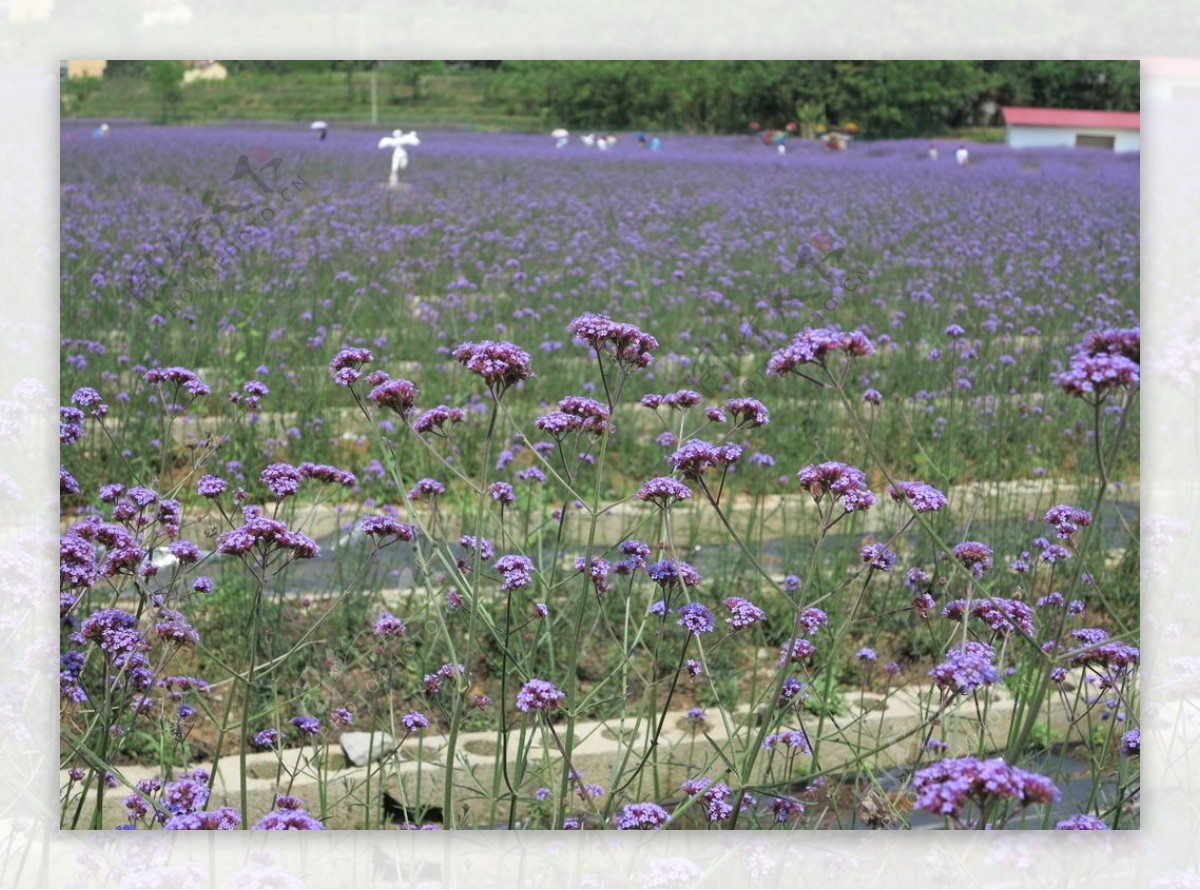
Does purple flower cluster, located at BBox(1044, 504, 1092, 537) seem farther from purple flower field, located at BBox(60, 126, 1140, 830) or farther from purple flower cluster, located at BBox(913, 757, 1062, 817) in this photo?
purple flower cluster, located at BBox(913, 757, 1062, 817)

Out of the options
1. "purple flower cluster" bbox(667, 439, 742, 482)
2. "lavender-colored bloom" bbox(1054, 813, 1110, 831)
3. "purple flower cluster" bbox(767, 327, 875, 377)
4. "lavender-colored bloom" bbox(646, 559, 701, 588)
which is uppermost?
"purple flower cluster" bbox(767, 327, 875, 377)

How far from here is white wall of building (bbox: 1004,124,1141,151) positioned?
2.89m

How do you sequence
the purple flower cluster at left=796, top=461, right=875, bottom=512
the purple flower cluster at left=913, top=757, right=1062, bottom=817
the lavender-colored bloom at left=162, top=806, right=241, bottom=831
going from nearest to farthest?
A: the purple flower cluster at left=913, top=757, right=1062, bottom=817
the lavender-colored bloom at left=162, top=806, right=241, bottom=831
the purple flower cluster at left=796, top=461, right=875, bottom=512

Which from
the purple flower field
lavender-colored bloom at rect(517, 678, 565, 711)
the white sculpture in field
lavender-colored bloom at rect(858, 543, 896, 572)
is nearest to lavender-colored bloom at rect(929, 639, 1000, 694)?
lavender-colored bloom at rect(858, 543, 896, 572)

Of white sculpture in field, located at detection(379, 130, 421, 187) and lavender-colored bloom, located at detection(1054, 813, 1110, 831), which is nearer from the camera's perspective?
lavender-colored bloom, located at detection(1054, 813, 1110, 831)

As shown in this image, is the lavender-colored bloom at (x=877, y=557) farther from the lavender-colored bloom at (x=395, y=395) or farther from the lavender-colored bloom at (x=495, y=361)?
the lavender-colored bloom at (x=395, y=395)

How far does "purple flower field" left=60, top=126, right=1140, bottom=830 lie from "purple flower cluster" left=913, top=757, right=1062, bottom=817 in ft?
2.19

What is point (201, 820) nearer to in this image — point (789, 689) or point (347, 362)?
point (347, 362)

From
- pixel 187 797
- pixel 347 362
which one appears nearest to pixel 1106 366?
pixel 347 362

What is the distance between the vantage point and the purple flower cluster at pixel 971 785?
1.55m

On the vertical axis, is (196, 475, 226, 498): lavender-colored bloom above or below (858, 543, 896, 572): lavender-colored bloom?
above

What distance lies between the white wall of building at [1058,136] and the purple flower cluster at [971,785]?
5.56 ft

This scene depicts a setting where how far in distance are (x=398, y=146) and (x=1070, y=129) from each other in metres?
1.41

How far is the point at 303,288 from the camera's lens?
374cm
